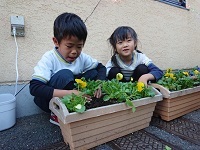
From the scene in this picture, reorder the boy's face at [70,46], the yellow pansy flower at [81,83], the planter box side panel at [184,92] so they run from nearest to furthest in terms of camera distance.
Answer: the yellow pansy flower at [81,83], the boy's face at [70,46], the planter box side panel at [184,92]

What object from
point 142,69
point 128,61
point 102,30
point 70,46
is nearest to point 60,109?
point 70,46

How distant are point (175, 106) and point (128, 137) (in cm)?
50

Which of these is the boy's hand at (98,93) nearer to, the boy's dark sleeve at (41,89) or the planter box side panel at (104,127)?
the planter box side panel at (104,127)

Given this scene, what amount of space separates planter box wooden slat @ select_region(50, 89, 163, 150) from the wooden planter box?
0.12 m

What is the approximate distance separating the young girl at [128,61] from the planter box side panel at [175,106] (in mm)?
226

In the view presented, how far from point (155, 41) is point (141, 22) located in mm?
381

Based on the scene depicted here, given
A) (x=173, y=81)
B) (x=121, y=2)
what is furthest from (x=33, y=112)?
(x=121, y=2)

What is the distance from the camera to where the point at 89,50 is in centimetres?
185

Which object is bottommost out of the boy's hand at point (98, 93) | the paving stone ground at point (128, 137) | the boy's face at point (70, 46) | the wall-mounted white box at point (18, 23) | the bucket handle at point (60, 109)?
the paving stone ground at point (128, 137)

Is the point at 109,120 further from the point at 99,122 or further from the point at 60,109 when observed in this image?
the point at 60,109

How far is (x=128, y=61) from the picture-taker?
65.7 inches

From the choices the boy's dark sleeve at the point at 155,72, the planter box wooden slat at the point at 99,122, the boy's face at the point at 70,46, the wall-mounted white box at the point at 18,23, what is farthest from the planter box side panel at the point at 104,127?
the wall-mounted white box at the point at 18,23

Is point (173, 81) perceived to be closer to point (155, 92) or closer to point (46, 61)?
point (155, 92)

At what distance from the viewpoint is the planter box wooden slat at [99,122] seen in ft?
2.83
